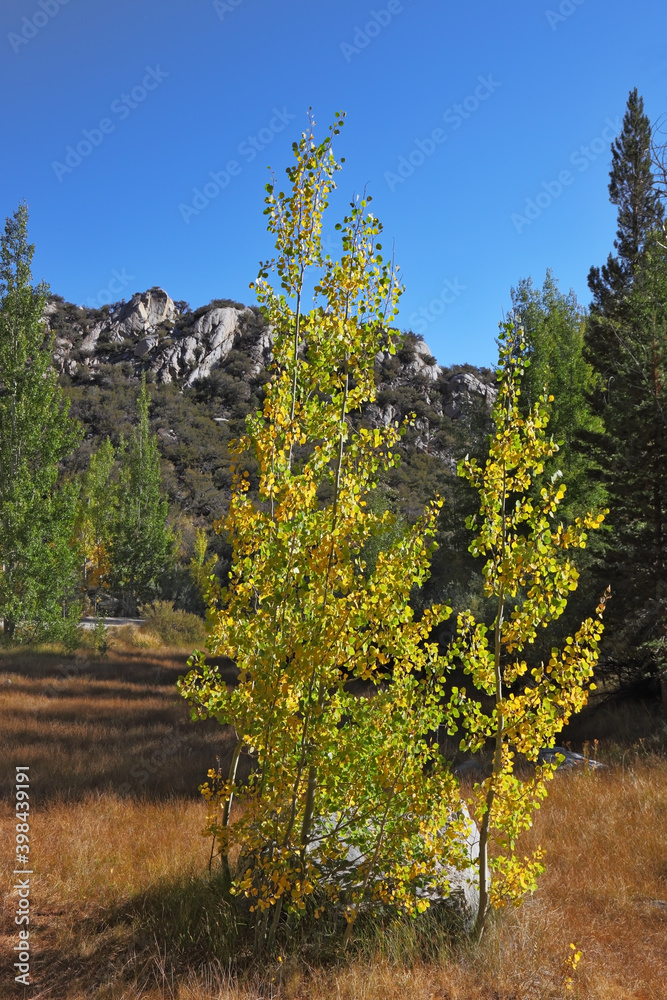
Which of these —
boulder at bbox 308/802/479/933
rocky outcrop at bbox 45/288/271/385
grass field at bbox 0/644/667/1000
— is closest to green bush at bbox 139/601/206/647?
grass field at bbox 0/644/667/1000

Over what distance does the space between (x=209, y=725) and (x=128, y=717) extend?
158 centimetres

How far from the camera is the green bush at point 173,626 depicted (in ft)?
78.0

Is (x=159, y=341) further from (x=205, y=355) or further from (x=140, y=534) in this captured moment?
(x=140, y=534)

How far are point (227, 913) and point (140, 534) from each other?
2864cm

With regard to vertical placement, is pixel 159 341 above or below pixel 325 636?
above

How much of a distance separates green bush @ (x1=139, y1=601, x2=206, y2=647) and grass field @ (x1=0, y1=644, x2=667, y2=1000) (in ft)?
51.9

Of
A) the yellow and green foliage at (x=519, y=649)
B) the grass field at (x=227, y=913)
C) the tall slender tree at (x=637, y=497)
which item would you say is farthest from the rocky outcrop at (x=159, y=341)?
the yellow and green foliage at (x=519, y=649)

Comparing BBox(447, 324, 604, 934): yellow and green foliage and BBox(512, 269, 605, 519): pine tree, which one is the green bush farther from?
BBox(447, 324, 604, 934): yellow and green foliage

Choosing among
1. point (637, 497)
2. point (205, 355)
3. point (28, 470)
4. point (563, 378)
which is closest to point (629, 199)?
point (563, 378)

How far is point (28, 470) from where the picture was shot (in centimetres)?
1753

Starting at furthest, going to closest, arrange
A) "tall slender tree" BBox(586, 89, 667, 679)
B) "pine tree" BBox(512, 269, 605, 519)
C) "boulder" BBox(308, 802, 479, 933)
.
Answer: "pine tree" BBox(512, 269, 605, 519) → "tall slender tree" BBox(586, 89, 667, 679) → "boulder" BBox(308, 802, 479, 933)

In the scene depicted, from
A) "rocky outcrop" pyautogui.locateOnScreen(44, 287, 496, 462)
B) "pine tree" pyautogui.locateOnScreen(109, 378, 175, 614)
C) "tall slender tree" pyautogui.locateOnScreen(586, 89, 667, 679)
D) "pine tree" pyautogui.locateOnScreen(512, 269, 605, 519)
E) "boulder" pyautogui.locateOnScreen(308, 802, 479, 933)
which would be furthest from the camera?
"rocky outcrop" pyautogui.locateOnScreen(44, 287, 496, 462)

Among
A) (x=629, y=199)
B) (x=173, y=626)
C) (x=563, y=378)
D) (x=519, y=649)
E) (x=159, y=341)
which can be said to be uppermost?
(x=159, y=341)

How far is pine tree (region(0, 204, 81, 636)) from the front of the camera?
55.8 feet
